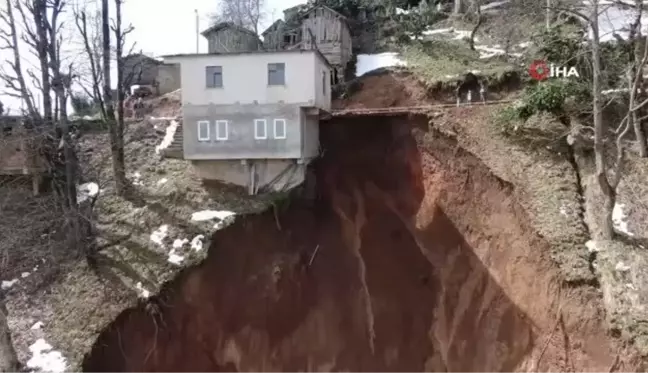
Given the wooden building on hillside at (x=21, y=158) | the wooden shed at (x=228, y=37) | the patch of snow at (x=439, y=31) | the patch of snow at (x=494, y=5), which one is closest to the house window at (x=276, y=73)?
the wooden building on hillside at (x=21, y=158)

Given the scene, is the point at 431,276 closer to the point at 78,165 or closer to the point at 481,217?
the point at 481,217

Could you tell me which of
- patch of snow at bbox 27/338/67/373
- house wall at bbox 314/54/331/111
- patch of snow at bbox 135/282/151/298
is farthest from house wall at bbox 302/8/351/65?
patch of snow at bbox 27/338/67/373

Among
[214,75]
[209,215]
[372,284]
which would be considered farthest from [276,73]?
[372,284]

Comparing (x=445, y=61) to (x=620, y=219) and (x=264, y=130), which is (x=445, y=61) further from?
(x=620, y=219)

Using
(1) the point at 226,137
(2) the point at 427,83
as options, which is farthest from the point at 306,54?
(2) the point at 427,83

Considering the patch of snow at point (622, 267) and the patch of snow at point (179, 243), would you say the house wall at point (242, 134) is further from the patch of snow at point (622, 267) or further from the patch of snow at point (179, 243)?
the patch of snow at point (622, 267)

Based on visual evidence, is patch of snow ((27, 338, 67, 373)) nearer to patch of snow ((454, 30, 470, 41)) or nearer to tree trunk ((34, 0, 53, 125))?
tree trunk ((34, 0, 53, 125))
